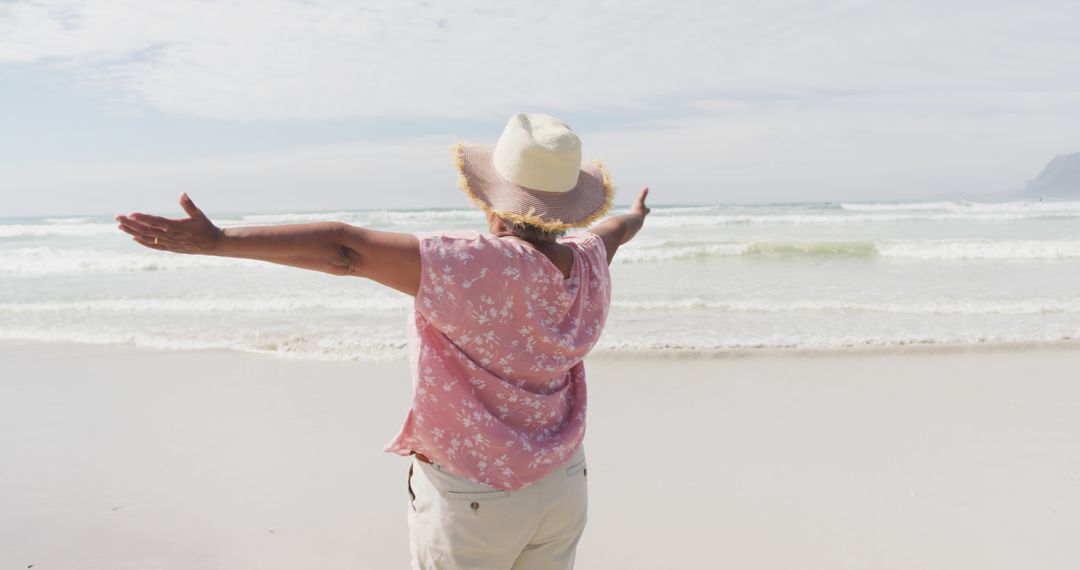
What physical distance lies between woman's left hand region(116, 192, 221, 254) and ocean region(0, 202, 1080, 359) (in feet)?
18.5

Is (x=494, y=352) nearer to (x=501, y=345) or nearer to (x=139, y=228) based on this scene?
(x=501, y=345)

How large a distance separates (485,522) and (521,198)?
725mm

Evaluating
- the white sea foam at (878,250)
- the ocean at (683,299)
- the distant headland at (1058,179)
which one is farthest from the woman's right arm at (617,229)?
the distant headland at (1058,179)

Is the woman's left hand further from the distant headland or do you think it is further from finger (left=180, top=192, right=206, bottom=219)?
the distant headland

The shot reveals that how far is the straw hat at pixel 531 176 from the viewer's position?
1.69 meters

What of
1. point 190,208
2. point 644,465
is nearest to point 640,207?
point 190,208

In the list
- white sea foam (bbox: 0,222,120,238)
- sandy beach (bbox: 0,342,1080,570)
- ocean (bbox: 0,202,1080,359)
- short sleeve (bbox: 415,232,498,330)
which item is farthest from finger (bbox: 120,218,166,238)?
white sea foam (bbox: 0,222,120,238)

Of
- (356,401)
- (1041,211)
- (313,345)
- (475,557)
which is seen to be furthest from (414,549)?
(1041,211)

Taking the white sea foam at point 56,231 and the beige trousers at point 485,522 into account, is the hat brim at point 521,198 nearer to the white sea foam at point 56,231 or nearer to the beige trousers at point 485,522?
the beige trousers at point 485,522

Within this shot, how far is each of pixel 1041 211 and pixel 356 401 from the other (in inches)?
1357

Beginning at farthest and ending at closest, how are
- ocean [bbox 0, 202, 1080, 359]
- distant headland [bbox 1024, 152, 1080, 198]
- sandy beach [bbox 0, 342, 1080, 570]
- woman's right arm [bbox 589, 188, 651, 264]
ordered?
distant headland [bbox 1024, 152, 1080, 198] → ocean [bbox 0, 202, 1080, 359] → sandy beach [bbox 0, 342, 1080, 570] → woman's right arm [bbox 589, 188, 651, 264]

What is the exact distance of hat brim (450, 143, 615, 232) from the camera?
5.50 ft

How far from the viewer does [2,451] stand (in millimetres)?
4754

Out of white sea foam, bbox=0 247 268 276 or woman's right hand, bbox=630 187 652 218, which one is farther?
white sea foam, bbox=0 247 268 276
